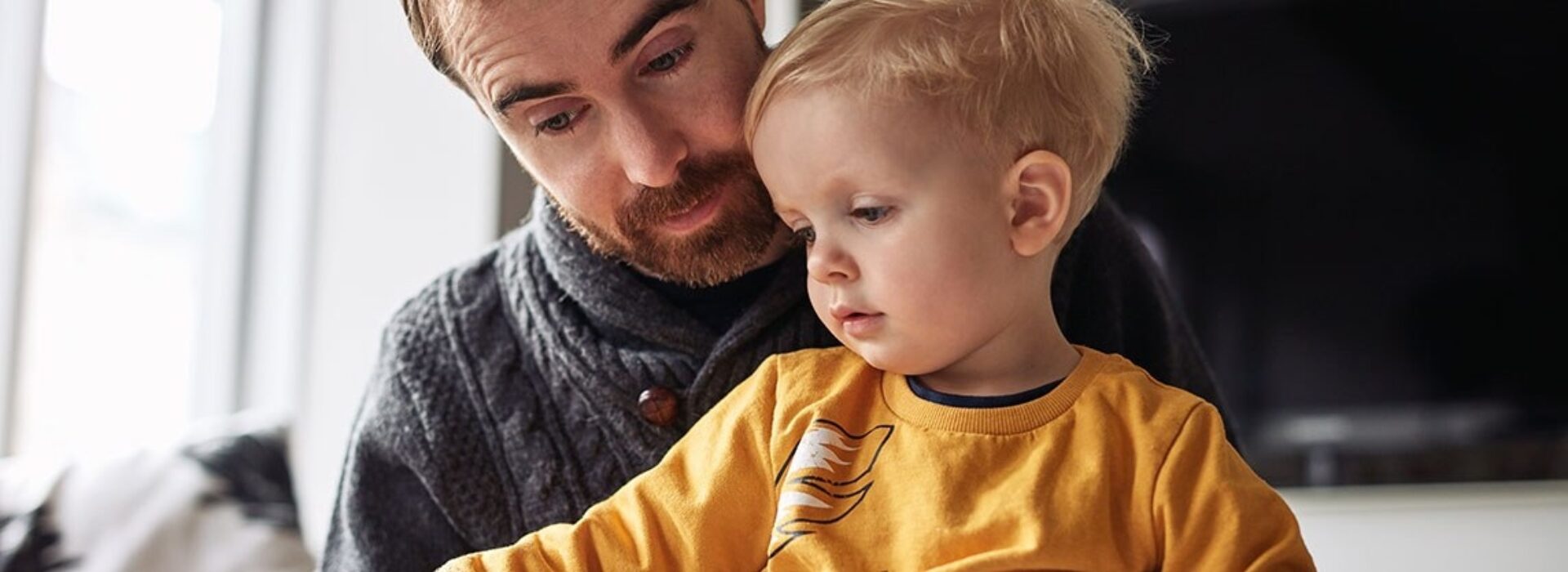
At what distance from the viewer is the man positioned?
1.22m

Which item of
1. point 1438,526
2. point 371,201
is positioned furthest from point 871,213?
point 1438,526

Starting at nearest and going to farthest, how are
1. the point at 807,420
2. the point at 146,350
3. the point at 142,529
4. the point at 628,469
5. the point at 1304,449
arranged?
the point at 807,420 < the point at 628,469 < the point at 142,529 < the point at 146,350 < the point at 1304,449

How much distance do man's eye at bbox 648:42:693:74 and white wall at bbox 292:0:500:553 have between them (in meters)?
1.72

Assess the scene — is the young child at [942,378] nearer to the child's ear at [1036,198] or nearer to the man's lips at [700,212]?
the child's ear at [1036,198]

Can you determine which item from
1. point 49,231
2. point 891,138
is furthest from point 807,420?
point 49,231

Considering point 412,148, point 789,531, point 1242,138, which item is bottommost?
point 1242,138

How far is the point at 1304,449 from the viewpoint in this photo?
321 cm

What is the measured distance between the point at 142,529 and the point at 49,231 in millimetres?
1204

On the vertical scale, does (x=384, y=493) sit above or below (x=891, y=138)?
below

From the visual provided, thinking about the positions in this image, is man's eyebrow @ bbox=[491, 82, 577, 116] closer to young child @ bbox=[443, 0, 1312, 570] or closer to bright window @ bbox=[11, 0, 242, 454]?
young child @ bbox=[443, 0, 1312, 570]

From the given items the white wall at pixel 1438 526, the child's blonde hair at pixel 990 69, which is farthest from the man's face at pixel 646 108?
the white wall at pixel 1438 526

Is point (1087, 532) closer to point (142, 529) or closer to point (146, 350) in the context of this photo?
point (142, 529)

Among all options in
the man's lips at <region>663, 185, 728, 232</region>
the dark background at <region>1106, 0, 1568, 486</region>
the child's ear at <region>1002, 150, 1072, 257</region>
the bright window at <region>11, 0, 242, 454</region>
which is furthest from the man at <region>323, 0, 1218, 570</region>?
the dark background at <region>1106, 0, 1568, 486</region>

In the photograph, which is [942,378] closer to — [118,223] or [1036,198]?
[1036,198]
